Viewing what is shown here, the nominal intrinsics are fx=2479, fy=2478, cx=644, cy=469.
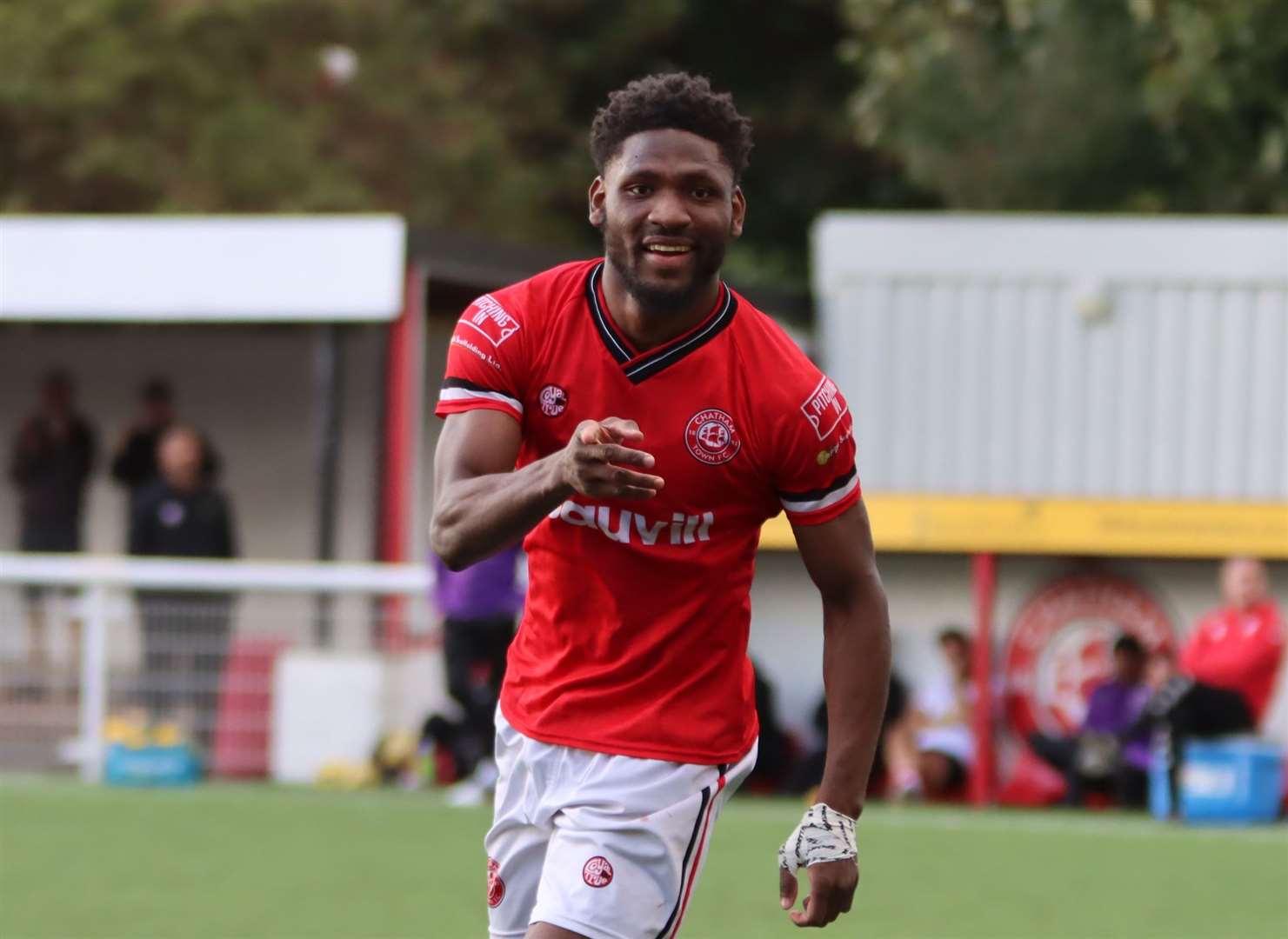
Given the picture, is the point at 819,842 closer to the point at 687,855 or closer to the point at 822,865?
the point at 822,865

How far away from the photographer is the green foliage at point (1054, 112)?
23281mm

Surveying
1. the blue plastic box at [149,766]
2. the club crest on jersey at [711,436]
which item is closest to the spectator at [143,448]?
the blue plastic box at [149,766]

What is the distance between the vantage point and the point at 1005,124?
86.3 ft

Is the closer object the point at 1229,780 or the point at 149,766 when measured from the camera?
the point at 1229,780

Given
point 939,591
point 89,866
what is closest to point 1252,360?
point 939,591

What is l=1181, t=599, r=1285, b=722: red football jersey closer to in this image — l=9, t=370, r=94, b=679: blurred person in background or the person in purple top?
Answer: the person in purple top

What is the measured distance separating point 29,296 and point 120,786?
3.81 meters

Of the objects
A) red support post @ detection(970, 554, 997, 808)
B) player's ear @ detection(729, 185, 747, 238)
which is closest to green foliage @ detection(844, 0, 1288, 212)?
red support post @ detection(970, 554, 997, 808)

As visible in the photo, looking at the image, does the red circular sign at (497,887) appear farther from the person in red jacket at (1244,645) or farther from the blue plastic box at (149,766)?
the blue plastic box at (149,766)

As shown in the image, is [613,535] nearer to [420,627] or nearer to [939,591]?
[420,627]

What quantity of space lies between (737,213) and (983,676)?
10.4 metres

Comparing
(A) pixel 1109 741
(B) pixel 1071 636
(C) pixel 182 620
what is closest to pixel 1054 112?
(B) pixel 1071 636

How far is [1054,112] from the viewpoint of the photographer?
26.4 meters

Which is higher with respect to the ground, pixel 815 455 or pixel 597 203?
pixel 597 203
